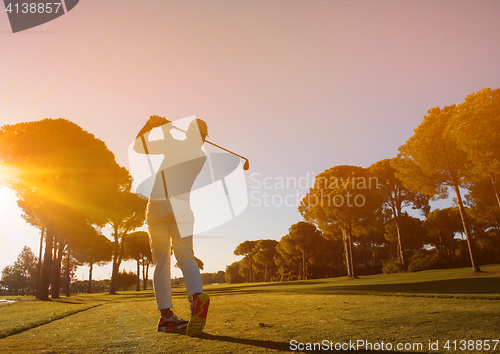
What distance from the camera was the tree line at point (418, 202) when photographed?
49.2 ft

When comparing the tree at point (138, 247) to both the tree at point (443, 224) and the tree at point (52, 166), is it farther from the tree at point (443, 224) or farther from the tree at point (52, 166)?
the tree at point (443, 224)

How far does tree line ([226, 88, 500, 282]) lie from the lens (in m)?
15.0

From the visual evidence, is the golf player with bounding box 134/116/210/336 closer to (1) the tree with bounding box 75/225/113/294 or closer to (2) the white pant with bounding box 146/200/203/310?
(2) the white pant with bounding box 146/200/203/310

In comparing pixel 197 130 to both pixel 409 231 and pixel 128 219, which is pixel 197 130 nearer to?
pixel 128 219

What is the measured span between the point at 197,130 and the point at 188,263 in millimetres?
1571

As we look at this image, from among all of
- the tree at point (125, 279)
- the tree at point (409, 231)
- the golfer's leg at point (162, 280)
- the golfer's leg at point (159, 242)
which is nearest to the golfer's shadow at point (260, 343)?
the golfer's leg at point (162, 280)

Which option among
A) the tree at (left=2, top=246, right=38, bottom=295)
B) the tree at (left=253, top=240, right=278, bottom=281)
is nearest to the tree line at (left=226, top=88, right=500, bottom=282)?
the tree at (left=253, top=240, right=278, bottom=281)

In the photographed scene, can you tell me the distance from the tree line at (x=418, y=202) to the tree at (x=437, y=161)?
51 mm

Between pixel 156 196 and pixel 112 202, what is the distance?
18042 millimetres

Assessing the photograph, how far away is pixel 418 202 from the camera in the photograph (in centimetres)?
3288

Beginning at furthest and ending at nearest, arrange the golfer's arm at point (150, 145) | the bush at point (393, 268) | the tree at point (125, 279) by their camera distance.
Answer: the tree at point (125, 279) < the bush at point (393, 268) < the golfer's arm at point (150, 145)

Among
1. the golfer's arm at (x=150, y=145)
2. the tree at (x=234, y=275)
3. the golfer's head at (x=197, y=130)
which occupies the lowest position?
the tree at (x=234, y=275)

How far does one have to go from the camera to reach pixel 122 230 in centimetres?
2970

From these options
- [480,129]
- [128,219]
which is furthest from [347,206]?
[128,219]
